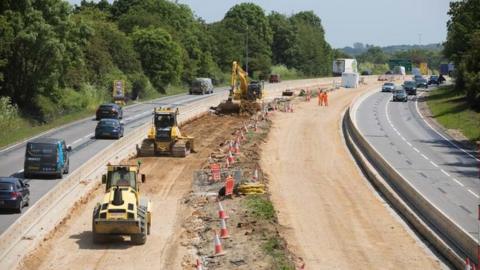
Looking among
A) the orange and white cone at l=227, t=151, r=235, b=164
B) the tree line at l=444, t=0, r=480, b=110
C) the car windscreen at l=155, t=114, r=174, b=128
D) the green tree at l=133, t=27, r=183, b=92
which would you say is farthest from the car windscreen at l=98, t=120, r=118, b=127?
the green tree at l=133, t=27, r=183, b=92

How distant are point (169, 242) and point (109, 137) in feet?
102

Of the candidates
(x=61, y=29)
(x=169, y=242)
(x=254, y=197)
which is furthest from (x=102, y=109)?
(x=169, y=242)

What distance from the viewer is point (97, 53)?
98.4 m

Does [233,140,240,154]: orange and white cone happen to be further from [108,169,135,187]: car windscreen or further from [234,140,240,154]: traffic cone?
[108,169,135,187]: car windscreen

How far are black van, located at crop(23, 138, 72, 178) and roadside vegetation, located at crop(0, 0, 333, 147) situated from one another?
1644cm

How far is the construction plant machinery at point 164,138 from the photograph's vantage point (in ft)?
176

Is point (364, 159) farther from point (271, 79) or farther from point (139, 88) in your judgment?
point (271, 79)

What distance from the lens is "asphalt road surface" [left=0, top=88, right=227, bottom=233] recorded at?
40125 millimetres

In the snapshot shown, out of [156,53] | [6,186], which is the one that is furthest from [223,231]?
[156,53]

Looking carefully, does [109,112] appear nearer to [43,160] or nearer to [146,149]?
[146,149]

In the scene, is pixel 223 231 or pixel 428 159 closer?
pixel 223 231

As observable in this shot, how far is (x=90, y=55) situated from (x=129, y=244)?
6899cm

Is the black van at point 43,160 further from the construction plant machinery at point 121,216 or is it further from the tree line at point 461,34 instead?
the tree line at point 461,34

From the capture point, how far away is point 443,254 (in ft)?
99.9
